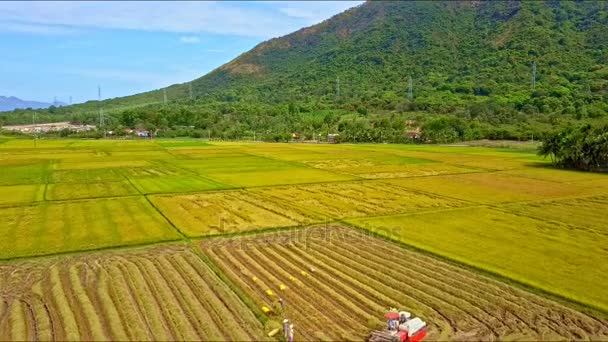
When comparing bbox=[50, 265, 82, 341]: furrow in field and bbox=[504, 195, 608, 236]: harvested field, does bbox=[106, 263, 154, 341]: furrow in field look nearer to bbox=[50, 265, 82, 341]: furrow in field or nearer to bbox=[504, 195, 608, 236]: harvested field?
bbox=[50, 265, 82, 341]: furrow in field

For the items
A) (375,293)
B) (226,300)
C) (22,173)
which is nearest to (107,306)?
(226,300)

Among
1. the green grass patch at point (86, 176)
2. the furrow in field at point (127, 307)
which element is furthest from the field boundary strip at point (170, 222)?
the green grass patch at point (86, 176)

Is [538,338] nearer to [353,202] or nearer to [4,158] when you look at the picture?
[353,202]

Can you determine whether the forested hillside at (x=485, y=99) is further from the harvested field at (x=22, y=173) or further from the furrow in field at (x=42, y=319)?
the furrow in field at (x=42, y=319)

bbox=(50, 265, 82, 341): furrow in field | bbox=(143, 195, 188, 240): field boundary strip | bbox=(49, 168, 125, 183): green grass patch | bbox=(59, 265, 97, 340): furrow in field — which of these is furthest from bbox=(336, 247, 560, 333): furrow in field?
bbox=(49, 168, 125, 183): green grass patch

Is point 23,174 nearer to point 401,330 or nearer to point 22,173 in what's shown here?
point 22,173

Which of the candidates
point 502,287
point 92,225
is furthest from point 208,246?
point 502,287
